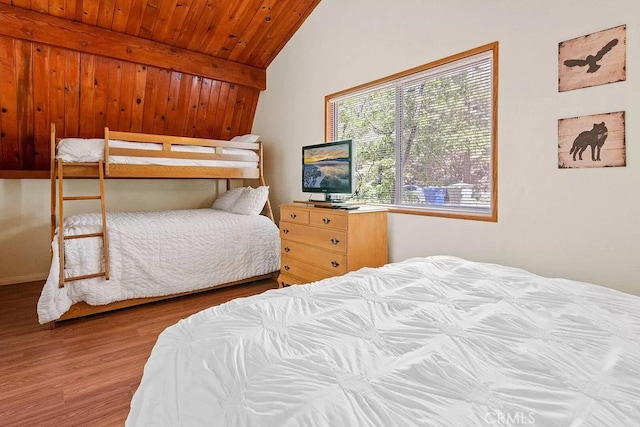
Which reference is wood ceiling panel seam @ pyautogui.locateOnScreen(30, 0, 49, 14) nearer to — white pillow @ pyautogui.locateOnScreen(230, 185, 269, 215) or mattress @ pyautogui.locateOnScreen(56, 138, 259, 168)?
mattress @ pyautogui.locateOnScreen(56, 138, 259, 168)

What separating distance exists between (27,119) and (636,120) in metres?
4.64

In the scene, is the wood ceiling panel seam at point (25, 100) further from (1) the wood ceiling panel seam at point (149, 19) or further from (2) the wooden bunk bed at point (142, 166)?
(1) the wood ceiling panel seam at point (149, 19)

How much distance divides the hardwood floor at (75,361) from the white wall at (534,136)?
1.95m

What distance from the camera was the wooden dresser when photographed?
8.25ft

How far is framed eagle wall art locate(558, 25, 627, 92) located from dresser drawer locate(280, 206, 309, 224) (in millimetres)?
1866

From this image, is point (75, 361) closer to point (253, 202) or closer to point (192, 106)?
Answer: point (253, 202)

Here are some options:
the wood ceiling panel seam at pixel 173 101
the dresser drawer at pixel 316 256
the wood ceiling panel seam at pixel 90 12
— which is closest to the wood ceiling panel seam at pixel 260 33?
the wood ceiling panel seam at pixel 173 101

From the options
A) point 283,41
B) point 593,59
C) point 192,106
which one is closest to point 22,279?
point 192,106

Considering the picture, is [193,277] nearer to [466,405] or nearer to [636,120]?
[466,405]

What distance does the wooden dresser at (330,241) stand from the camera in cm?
252

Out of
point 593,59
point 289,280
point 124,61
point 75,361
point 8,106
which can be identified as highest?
point 124,61

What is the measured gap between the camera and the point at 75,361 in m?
2.08

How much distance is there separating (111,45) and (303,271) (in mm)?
2770

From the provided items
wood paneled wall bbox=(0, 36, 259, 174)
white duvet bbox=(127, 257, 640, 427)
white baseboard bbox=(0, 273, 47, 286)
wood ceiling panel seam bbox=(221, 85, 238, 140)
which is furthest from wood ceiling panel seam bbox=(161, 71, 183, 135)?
white duvet bbox=(127, 257, 640, 427)
